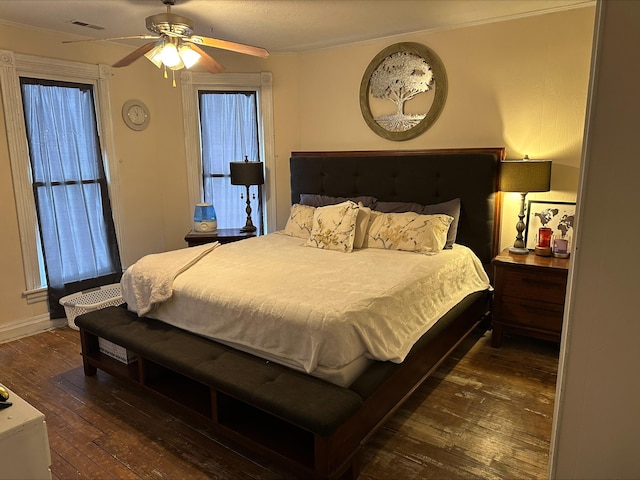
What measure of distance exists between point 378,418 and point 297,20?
301 centimetres

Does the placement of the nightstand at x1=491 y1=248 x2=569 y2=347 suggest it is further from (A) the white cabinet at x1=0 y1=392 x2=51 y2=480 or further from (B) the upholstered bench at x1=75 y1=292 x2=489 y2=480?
(A) the white cabinet at x1=0 y1=392 x2=51 y2=480

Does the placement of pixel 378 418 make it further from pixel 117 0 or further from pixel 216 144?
pixel 216 144

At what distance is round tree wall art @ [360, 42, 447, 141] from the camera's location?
3.91 metres

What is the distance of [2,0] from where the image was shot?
10.2 ft

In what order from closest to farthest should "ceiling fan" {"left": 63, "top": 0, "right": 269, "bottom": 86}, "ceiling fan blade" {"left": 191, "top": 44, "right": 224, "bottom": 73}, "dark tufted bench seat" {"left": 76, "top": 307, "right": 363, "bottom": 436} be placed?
"dark tufted bench seat" {"left": 76, "top": 307, "right": 363, "bottom": 436} → "ceiling fan" {"left": 63, "top": 0, "right": 269, "bottom": 86} → "ceiling fan blade" {"left": 191, "top": 44, "right": 224, "bottom": 73}

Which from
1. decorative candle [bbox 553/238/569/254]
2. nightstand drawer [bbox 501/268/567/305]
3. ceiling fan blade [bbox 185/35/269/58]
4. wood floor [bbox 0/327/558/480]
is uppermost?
ceiling fan blade [bbox 185/35/269/58]

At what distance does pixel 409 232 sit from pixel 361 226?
40 centimetres

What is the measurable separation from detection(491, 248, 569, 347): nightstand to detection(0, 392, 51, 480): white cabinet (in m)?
2.96

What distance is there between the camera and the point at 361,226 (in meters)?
3.68

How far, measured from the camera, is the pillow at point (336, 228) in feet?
11.7

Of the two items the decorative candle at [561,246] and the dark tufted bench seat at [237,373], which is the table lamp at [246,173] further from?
the decorative candle at [561,246]

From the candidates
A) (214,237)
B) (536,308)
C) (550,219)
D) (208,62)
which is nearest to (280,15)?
(208,62)

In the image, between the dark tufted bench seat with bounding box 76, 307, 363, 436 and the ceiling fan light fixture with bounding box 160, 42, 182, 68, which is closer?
the dark tufted bench seat with bounding box 76, 307, 363, 436

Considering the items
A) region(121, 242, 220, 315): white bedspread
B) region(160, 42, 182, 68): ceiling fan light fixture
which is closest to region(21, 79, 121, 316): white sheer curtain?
region(121, 242, 220, 315): white bedspread
